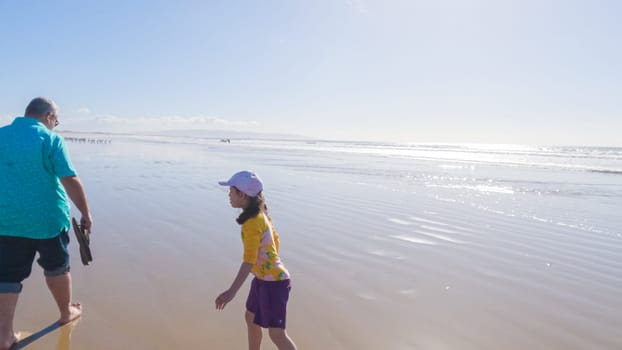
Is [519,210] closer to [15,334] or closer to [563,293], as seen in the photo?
[563,293]

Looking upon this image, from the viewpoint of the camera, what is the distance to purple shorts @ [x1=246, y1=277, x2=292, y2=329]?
3.18 m

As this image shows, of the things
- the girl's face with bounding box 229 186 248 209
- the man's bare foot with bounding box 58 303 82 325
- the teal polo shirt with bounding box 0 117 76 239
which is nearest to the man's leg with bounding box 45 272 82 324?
the man's bare foot with bounding box 58 303 82 325

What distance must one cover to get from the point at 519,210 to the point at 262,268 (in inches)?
406

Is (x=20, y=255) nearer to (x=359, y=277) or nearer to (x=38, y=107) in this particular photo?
(x=38, y=107)

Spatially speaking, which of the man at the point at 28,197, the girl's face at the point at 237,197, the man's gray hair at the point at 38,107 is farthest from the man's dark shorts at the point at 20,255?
the girl's face at the point at 237,197

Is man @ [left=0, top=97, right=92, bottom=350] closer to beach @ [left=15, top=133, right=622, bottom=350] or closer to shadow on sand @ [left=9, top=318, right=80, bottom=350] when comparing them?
shadow on sand @ [left=9, top=318, right=80, bottom=350]

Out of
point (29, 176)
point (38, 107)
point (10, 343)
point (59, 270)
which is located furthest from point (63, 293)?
point (38, 107)

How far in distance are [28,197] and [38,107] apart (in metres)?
0.84

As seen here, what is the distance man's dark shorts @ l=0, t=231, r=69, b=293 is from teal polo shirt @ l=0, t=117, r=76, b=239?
0.08 m

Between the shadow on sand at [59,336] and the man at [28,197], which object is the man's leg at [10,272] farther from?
the shadow on sand at [59,336]

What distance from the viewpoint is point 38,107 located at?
3596 mm

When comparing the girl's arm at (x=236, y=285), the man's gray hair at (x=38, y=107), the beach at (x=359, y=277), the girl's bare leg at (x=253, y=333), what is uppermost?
the man's gray hair at (x=38, y=107)

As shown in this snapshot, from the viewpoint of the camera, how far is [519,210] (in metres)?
11.3

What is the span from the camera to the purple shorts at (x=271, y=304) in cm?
Result: 318
